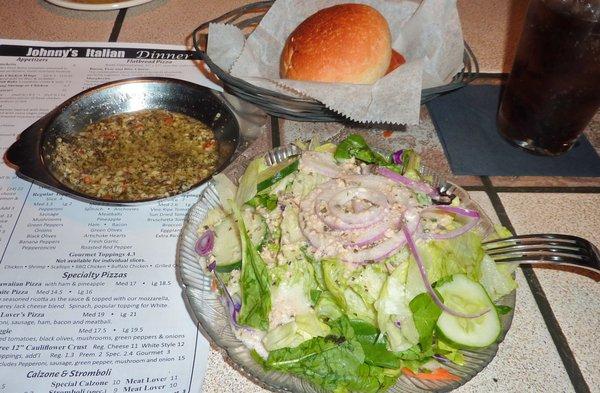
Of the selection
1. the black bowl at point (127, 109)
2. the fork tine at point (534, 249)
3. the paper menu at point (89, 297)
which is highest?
the fork tine at point (534, 249)

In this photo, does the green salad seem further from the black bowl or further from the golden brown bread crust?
the golden brown bread crust

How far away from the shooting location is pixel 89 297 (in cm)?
84

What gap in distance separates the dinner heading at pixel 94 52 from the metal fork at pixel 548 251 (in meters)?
1.07

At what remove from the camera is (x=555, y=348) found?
2.62 ft

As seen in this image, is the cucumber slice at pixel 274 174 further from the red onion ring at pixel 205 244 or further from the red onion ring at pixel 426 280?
the red onion ring at pixel 426 280

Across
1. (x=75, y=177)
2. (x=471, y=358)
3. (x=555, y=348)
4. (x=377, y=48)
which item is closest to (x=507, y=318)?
(x=471, y=358)

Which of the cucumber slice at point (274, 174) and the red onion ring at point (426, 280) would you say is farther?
the cucumber slice at point (274, 174)

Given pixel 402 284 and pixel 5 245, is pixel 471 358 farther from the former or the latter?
pixel 5 245

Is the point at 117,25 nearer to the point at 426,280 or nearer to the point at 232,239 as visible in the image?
the point at 232,239

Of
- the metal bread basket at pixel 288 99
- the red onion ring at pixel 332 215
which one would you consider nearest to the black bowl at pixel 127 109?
the metal bread basket at pixel 288 99

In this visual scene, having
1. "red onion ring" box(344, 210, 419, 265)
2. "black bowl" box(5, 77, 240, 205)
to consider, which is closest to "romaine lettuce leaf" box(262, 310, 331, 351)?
"red onion ring" box(344, 210, 419, 265)

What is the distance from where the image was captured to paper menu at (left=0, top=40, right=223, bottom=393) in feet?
2.40

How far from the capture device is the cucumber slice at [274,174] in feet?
2.68

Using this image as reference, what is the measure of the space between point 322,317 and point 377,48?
0.73 metres
